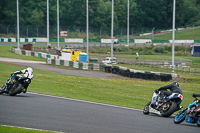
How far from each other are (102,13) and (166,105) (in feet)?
356

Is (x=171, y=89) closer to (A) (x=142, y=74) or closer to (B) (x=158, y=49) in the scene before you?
(A) (x=142, y=74)

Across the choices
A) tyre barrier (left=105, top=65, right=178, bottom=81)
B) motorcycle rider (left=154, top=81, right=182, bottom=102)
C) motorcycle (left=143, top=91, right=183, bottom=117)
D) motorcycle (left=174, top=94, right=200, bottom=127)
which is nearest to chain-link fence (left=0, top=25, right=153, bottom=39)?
tyre barrier (left=105, top=65, right=178, bottom=81)

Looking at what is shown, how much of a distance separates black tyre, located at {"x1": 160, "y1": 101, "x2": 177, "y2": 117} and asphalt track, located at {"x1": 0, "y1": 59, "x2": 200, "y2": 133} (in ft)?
0.75

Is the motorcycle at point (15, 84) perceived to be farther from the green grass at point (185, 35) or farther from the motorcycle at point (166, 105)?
the green grass at point (185, 35)

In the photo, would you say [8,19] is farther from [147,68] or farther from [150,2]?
[147,68]

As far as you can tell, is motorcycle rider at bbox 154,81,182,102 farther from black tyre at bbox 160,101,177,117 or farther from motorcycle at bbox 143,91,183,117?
black tyre at bbox 160,101,177,117

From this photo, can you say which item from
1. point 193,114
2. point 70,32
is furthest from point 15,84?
point 70,32

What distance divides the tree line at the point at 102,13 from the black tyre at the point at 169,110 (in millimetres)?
99553

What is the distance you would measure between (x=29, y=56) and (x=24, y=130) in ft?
165

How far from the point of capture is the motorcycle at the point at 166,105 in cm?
1262

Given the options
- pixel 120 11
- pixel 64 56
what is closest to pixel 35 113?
pixel 64 56

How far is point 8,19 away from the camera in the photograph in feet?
356

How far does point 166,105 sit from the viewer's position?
1288 cm

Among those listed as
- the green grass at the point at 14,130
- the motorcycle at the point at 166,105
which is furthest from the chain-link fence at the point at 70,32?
the green grass at the point at 14,130
